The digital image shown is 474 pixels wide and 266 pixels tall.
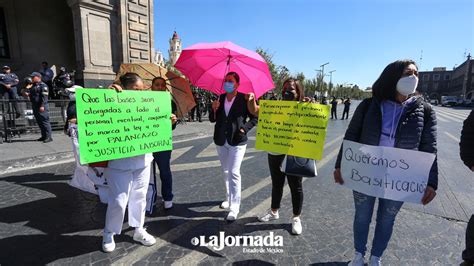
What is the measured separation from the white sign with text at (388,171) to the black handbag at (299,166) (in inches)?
23.6

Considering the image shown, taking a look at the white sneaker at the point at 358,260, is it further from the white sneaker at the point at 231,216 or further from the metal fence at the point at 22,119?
the metal fence at the point at 22,119

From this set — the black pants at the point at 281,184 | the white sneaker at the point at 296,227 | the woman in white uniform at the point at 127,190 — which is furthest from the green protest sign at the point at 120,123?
the white sneaker at the point at 296,227

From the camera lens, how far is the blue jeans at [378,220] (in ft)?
7.70

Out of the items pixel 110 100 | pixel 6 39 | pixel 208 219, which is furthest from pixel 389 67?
pixel 6 39

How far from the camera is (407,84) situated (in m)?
2.12

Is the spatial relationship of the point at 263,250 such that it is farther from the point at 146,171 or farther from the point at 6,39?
the point at 6,39

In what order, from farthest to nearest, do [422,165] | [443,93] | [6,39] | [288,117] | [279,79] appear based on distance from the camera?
1. [443,93]
2. [279,79]
3. [6,39]
4. [288,117]
5. [422,165]

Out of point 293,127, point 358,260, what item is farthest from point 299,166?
point 358,260

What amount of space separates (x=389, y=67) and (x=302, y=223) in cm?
217

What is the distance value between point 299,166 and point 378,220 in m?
0.92

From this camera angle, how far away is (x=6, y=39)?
12680mm

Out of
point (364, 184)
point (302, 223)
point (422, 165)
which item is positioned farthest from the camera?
point (302, 223)

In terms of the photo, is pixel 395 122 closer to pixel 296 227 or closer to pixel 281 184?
pixel 281 184

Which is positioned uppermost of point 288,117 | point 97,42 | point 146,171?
point 97,42
